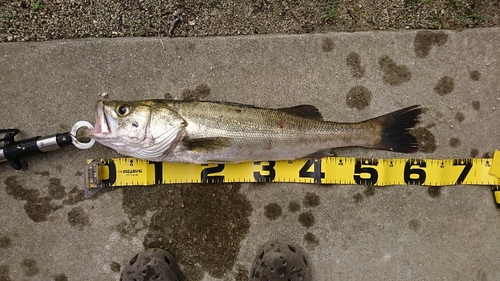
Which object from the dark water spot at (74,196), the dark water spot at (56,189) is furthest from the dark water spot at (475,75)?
the dark water spot at (56,189)

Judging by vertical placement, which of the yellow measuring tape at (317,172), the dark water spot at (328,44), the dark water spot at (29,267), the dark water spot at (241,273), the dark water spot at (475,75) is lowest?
the dark water spot at (241,273)

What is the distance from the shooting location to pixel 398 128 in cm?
326

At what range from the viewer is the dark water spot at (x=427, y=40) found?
3.48 metres

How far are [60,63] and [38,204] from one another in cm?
146

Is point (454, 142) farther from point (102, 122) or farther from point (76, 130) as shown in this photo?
point (76, 130)

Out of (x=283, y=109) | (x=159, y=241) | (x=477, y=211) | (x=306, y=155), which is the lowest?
(x=159, y=241)

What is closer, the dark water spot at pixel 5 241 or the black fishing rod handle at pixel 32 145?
the black fishing rod handle at pixel 32 145

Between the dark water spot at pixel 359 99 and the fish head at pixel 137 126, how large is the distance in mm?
1712

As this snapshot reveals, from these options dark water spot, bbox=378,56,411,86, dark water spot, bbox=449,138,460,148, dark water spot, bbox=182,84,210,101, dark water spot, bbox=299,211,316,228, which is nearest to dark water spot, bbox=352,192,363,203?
dark water spot, bbox=299,211,316,228

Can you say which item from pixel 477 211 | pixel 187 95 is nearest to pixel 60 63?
pixel 187 95

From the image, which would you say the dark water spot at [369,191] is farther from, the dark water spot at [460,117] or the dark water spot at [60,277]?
the dark water spot at [60,277]

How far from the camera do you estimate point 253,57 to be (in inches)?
137

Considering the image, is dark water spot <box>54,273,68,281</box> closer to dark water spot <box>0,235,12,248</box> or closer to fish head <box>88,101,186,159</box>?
dark water spot <box>0,235,12,248</box>

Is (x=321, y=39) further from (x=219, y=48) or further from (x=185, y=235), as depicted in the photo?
(x=185, y=235)
